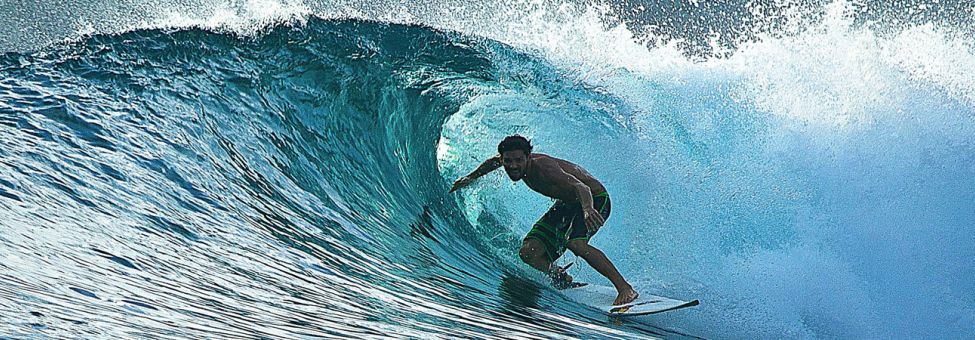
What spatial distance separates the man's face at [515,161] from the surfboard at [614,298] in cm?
78

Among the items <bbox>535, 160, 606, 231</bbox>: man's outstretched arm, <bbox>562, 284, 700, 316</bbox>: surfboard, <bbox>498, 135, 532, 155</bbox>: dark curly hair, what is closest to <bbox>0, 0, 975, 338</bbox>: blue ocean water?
<bbox>562, 284, 700, 316</bbox>: surfboard

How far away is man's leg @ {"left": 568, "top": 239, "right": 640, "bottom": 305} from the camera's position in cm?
461

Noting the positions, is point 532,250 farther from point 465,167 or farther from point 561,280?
point 465,167

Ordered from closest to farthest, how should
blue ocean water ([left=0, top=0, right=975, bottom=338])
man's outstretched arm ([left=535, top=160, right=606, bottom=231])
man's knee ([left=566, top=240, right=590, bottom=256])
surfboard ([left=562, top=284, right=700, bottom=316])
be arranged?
blue ocean water ([left=0, top=0, right=975, bottom=338]) → surfboard ([left=562, top=284, right=700, bottom=316]) → man's outstretched arm ([left=535, top=160, right=606, bottom=231]) → man's knee ([left=566, top=240, right=590, bottom=256])

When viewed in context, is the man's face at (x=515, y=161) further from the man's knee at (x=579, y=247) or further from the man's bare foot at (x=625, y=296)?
the man's bare foot at (x=625, y=296)

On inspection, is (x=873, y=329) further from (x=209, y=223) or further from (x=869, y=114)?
(x=209, y=223)

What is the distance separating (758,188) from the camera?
6.46 metres

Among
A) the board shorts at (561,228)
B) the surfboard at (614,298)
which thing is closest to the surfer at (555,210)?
the board shorts at (561,228)

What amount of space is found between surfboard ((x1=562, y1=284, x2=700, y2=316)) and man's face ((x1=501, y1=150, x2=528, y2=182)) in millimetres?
777

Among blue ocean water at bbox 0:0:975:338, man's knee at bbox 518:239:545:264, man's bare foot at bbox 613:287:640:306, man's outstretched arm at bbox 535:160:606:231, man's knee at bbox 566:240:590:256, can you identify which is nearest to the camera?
blue ocean water at bbox 0:0:975:338

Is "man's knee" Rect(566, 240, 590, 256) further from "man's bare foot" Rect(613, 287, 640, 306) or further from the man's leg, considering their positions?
"man's bare foot" Rect(613, 287, 640, 306)

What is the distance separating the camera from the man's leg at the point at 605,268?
181 inches

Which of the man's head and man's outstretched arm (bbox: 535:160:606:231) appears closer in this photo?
man's outstretched arm (bbox: 535:160:606:231)

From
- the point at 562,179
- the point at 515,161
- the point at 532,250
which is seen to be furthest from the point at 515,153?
the point at 532,250
